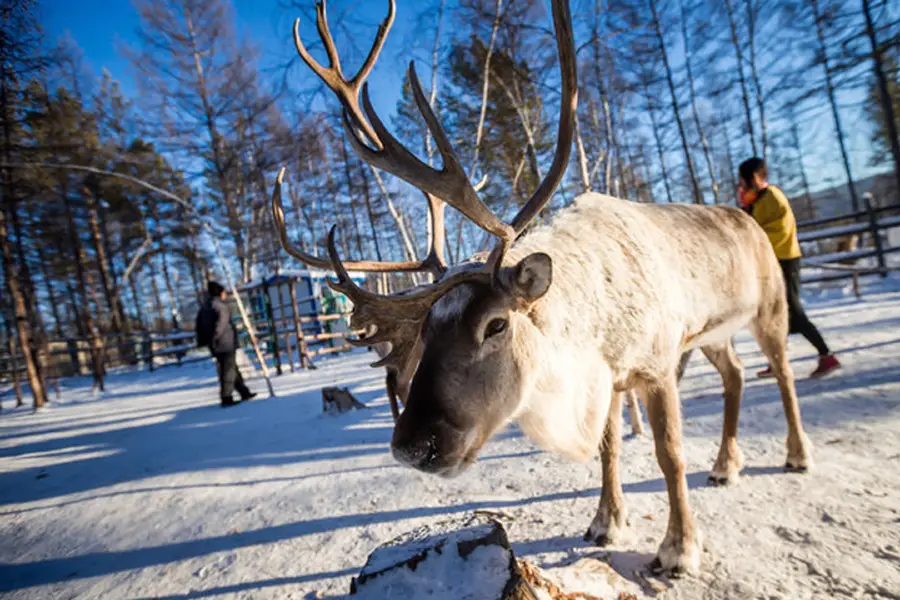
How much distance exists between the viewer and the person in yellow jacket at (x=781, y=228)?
3666 mm

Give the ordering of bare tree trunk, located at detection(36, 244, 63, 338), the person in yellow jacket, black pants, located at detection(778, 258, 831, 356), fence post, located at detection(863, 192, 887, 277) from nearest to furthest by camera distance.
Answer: the person in yellow jacket
black pants, located at detection(778, 258, 831, 356)
fence post, located at detection(863, 192, 887, 277)
bare tree trunk, located at detection(36, 244, 63, 338)

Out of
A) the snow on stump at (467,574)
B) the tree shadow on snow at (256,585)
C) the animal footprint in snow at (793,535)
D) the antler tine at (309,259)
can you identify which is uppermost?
the antler tine at (309,259)

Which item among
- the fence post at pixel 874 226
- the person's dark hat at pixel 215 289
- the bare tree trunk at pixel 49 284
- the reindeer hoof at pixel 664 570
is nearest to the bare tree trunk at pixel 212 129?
the person's dark hat at pixel 215 289

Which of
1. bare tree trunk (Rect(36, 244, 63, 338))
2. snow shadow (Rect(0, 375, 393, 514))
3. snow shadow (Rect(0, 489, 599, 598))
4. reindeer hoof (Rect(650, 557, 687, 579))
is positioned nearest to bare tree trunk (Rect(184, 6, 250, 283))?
snow shadow (Rect(0, 375, 393, 514))

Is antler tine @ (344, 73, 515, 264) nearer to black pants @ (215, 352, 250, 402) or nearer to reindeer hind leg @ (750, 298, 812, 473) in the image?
reindeer hind leg @ (750, 298, 812, 473)

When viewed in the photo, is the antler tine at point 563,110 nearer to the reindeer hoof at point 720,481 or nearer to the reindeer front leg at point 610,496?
the reindeer front leg at point 610,496

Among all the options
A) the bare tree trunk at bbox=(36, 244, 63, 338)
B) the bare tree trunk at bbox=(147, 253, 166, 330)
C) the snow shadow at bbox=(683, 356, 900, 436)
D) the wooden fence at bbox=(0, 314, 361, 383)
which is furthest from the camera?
the bare tree trunk at bbox=(147, 253, 166, 330)

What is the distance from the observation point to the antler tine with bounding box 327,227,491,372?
1626 mm

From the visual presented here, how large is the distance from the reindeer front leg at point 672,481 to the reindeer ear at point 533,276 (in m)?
0.92

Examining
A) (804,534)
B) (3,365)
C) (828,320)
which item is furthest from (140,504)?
(3,365)

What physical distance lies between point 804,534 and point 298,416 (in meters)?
5.42

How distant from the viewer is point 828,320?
20.4 ft

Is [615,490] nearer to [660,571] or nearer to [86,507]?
[660,571]

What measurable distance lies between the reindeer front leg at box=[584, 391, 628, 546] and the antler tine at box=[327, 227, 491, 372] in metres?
1.12
